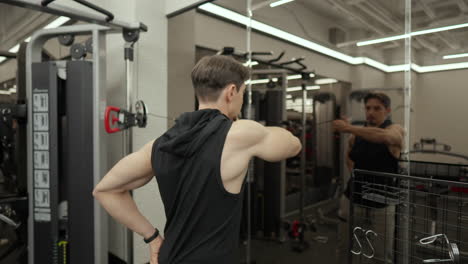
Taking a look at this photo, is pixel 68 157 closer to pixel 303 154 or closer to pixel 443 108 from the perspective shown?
pixel 303 154

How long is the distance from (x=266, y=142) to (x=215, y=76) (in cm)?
31

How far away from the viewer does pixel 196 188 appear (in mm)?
1058

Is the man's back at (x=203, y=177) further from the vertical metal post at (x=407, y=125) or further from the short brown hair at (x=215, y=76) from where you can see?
the vertical metal post at (x=407, y=125)

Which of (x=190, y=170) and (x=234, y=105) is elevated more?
(x=234, y=105)

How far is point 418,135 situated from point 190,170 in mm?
1232

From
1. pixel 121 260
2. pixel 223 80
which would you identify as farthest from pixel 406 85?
pixel 121 260

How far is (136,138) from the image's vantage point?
2.67 metres

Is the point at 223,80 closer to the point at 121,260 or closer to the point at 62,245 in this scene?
the point at 62,245

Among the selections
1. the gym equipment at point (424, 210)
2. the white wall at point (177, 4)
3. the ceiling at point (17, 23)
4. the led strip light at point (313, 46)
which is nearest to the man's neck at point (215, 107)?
the gym equipment at point (424, 210)

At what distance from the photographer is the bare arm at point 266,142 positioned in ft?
3.55

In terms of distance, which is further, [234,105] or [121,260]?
[121,260]

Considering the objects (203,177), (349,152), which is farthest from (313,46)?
(203,177)

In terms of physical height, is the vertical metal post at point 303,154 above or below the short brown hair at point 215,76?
below

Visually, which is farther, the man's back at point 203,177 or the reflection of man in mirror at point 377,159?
the reflection of man in mirror at point 377,159
